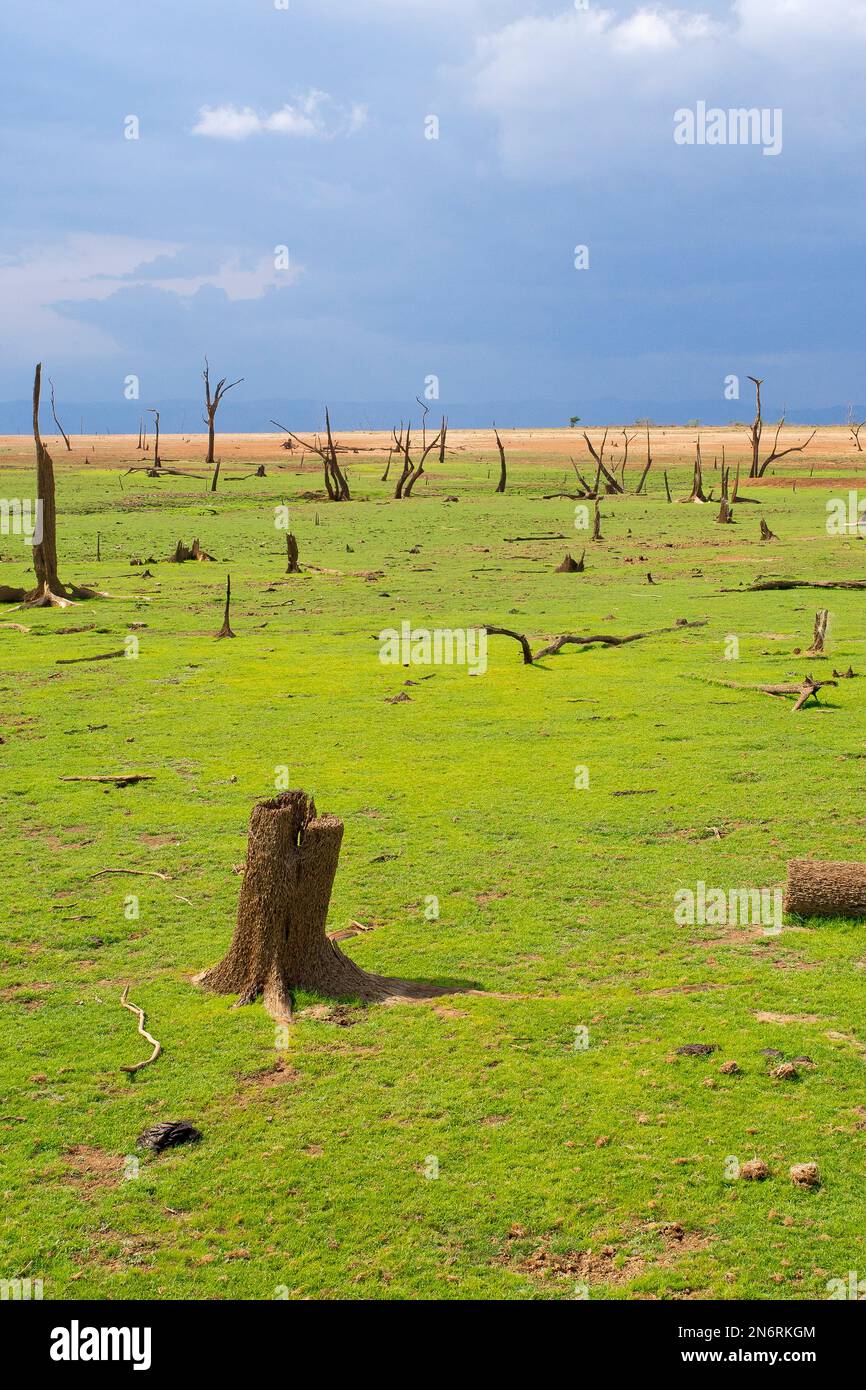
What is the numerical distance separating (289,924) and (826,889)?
4.48 meters

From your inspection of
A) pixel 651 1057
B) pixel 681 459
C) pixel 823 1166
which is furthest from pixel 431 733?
pixel 681 459

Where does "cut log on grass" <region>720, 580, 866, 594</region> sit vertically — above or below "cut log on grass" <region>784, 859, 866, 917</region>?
above

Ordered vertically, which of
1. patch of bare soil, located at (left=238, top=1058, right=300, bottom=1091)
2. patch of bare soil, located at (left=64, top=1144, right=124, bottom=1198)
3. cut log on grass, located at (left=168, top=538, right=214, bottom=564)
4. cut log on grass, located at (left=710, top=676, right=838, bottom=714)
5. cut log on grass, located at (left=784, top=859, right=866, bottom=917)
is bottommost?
patch of bare soil, located at (left=64, top=1144, right=124, bottom=1198)

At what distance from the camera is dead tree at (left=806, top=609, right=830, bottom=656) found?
21.6 meters

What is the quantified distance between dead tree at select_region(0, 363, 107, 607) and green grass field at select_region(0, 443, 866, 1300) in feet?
22.3

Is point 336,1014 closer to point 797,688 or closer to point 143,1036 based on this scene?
point 143,1036

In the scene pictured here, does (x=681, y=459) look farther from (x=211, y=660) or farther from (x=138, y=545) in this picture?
(x=211, y=660)

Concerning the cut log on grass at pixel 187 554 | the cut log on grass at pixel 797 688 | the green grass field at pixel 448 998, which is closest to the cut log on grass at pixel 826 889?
the green grass field at pixel 448 998

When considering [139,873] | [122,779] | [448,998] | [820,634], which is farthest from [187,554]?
[448,998]

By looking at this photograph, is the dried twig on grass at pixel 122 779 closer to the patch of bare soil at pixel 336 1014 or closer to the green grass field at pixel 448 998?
the green grass field at pixel 448 998

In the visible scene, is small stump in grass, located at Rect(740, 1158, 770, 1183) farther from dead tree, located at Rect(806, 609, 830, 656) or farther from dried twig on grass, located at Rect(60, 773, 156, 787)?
dead tree, located at Rect(806, 609, 830, 656)

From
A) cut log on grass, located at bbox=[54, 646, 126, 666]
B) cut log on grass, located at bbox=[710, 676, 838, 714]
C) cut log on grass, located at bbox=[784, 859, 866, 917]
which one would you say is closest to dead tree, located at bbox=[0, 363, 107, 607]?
cut log on grass, located at bbox=[54, 646, 126, 666]

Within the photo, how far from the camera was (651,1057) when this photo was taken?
7996 millimetres
